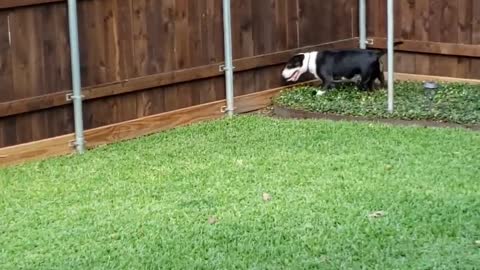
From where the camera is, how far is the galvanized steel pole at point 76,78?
793 centimetres

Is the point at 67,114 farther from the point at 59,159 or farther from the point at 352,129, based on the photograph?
the point at 352,129

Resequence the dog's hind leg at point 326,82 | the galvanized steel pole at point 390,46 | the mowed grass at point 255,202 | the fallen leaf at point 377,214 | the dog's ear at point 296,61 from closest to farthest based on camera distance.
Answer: the mowed grass at point 255,202 < the fallen leaf at point 377,214 < the galvanized steel pole at point 390,46 < the dog's ear at point 296,61 < the dog's hind leg at point 326,82

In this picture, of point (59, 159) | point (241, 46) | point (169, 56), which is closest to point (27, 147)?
point (59, 159)

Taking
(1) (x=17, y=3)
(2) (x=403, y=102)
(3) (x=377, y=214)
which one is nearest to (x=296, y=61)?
(2) (x=403, y=102)

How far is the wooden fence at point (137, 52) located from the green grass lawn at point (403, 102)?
1.39 feet

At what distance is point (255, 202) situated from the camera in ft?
20.8

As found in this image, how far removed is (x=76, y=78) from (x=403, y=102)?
2.95m

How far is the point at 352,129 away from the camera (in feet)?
27.6

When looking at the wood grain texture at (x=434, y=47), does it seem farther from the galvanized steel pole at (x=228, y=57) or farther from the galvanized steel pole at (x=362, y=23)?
the galvanized steel pole at (x=228, y=57)

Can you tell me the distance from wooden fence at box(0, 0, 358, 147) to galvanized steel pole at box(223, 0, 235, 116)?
6cm

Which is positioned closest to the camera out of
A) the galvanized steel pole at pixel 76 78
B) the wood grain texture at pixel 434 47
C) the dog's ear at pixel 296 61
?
the galvanized steel pole at pixel 76 78

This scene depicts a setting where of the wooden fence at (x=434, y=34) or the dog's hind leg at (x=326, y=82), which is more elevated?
the wooden fence at (x=434, y=34)

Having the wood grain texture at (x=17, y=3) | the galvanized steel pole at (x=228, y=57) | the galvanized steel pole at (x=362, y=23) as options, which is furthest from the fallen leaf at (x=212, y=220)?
the galvanized steel pole at (x=362, y=23)

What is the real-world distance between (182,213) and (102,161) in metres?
1.70
